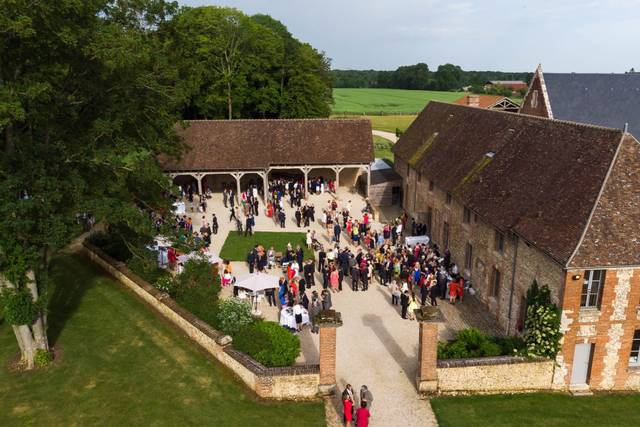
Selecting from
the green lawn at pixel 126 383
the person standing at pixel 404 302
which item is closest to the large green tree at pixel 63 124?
the green lawn at pixel 126 383

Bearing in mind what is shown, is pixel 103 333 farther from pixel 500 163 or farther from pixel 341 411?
pixel 500 163

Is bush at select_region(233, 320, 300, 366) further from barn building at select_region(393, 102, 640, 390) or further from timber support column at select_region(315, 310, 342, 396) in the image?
barn building at select_region(393, 102, 640, 390)

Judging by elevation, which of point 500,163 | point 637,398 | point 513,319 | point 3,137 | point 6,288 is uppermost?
point 3,137

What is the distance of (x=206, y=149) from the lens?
119 feet

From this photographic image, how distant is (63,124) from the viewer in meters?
16.6

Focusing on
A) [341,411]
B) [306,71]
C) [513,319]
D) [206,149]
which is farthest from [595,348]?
[306,71]

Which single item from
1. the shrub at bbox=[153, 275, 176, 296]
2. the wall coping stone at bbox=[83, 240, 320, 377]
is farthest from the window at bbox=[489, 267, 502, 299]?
the shrub at bbox=[153, 275, 176, 296]

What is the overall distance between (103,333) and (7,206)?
23.0 feet

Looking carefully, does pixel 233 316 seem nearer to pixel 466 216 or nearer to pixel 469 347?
pixel 469 347

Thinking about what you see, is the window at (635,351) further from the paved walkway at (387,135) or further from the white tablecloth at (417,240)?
the paved walkway at (387,135)

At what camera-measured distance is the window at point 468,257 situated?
2209 centimetres

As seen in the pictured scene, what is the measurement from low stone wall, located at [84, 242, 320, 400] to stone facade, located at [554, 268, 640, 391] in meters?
7.35

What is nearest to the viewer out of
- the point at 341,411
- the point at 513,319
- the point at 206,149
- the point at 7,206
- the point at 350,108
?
the point at 7,206

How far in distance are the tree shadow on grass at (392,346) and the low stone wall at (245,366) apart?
10.0 feet
